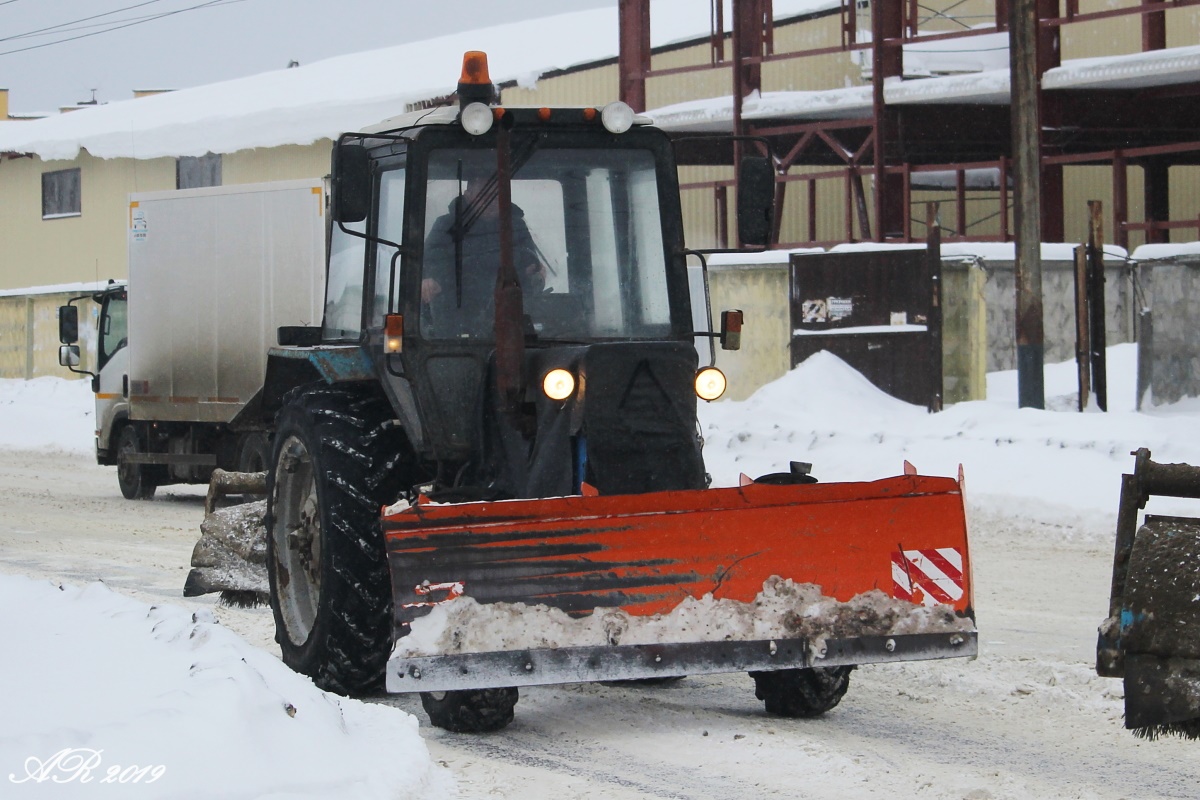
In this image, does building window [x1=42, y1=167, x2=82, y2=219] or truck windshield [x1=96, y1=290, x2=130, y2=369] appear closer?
truck windshield [x1=96, y1=290, x2=130, y2=369]

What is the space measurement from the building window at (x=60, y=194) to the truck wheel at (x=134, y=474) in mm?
27242

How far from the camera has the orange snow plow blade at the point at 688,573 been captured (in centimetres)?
601

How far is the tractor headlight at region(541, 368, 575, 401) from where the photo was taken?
6.48m

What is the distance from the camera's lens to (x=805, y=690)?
21.7 feet

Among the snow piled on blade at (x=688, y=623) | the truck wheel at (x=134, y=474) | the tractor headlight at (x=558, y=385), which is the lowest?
the snow piled on blade at (x=688, y=623)

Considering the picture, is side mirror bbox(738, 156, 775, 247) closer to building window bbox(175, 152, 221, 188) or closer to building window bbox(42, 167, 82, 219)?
building window bbox(175, 152, 221, 188)

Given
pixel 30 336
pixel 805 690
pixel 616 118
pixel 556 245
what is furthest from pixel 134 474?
pixel 30 336

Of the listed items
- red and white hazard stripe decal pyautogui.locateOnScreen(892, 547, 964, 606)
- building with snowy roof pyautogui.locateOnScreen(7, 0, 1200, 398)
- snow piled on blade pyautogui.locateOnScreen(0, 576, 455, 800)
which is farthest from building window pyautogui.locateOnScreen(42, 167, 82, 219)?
red and white hazard stripe decal pyautogui.locateOnScreen(892, 547, 964, 606)

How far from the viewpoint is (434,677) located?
595cm

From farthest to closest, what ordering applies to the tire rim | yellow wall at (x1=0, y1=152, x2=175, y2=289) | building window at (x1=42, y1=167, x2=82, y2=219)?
building window at (x1=42, y1=167, x2=82, y2=219) → yellow wall at (x1=0, y1=152, x2=175, y2=289) → the tire rim

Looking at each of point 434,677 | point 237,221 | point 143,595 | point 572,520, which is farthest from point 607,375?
point 237,221

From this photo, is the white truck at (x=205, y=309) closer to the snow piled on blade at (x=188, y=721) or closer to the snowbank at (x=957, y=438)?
the snowbank at (x=957, y=438)

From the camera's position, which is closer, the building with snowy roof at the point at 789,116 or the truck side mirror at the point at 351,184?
the truck side mirror at the point at 351,184

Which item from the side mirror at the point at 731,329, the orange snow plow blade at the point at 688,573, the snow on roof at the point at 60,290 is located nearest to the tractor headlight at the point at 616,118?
the side mirror at the point at 731,329
